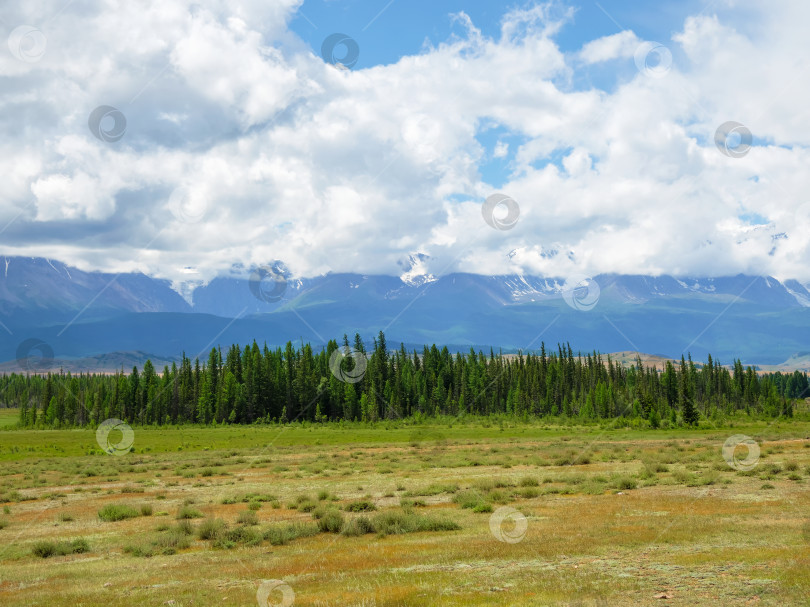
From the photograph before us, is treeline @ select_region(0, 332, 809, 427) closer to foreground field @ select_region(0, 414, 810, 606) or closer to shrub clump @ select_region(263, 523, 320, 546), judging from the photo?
foreground field @ select_region(0, 414, 810, 606)

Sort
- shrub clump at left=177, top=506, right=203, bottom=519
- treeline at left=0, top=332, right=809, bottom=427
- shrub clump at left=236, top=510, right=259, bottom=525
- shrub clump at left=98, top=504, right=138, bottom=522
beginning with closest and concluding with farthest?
shrub clump at left=236, top=510, right=259, bottom=525, shrub clump at left=177, top=506, right=203, bottom=519, shrub clump at left=98, top=504, right=138, bottom=522, treeline at left=0, top=332, right=809, bottom=427

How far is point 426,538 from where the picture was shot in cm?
2136

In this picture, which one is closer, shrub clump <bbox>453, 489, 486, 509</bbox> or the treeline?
shrub clump <bbox>453, 489, 486, 509</bbox>

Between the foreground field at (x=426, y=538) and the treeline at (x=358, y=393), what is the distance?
97.6 m

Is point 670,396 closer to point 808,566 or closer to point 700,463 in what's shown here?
point 700,463

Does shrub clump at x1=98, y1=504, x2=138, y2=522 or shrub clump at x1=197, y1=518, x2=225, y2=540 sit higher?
shrub clump at x1=197, y1=518, x2=225, y2=540

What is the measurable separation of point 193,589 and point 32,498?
26.8m

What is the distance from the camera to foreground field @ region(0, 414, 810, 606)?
14.4m

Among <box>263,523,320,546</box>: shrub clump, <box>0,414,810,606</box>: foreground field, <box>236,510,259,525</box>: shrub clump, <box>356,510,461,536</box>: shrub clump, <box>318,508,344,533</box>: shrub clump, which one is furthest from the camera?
<box>236,510,259,525</box>: shrub clump

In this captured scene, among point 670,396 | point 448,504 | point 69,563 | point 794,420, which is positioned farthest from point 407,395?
point 69,563

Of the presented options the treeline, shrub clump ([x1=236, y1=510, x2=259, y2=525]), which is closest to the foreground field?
shrub clump ([x1=236, y1=510, x2=259, y2=525])

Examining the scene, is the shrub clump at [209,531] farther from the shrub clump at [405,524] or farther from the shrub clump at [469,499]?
the shrub clump at [469,499]

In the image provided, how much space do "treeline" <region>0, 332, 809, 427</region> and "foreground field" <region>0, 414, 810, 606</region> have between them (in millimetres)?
97582

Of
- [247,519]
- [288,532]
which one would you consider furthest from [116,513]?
[288,532]
